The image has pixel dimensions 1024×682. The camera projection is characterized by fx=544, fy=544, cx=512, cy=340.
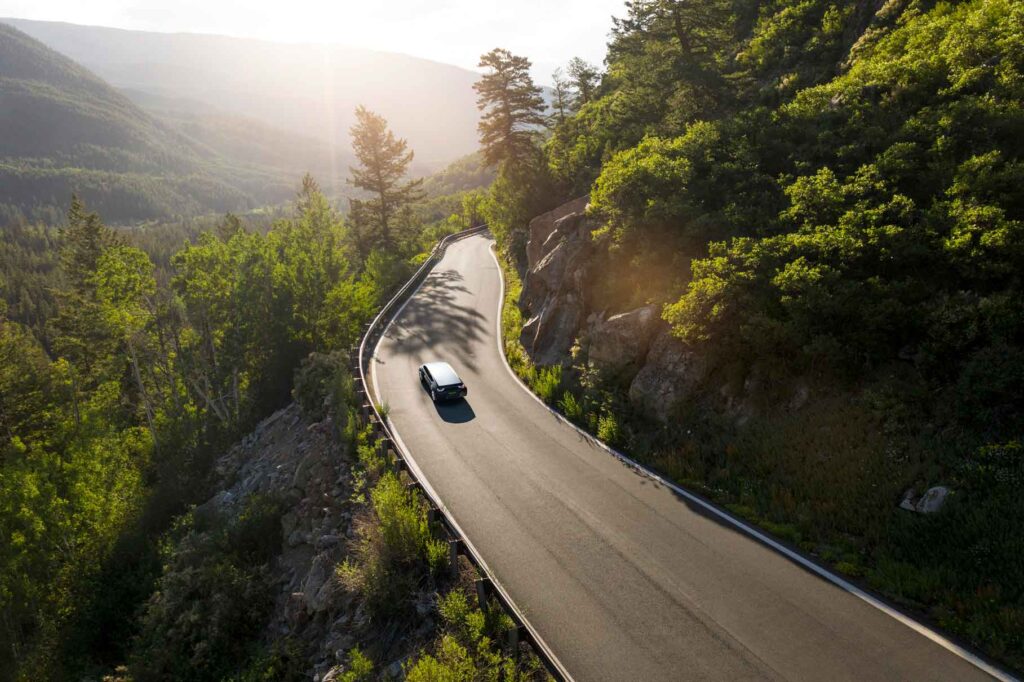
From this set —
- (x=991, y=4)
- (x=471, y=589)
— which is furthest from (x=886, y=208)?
(x=471, y=589)

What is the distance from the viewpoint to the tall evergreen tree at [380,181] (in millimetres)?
53634

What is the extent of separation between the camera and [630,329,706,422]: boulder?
Answer: 17000mm

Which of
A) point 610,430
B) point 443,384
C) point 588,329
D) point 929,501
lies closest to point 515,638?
point 929,501

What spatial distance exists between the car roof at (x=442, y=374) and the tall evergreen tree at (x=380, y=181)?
3317cm

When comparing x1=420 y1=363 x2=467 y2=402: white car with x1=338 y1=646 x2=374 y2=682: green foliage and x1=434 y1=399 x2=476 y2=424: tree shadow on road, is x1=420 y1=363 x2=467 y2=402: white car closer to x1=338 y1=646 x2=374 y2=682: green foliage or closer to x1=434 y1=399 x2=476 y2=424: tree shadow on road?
x1=434 y1=399 x2=476 y2=424: tree shadow on road

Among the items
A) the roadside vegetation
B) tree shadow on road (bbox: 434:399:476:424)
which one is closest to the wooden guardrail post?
the roadside vegetation

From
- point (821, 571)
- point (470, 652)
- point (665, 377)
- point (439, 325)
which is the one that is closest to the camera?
point (470, 652)

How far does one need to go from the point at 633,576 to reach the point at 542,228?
24.4 metres

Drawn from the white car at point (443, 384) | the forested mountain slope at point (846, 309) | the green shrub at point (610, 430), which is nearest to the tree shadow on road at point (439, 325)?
the white car at point (443, 384)

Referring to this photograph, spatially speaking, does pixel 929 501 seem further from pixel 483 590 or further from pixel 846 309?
pixel 483 590

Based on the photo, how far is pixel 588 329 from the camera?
75.0ft

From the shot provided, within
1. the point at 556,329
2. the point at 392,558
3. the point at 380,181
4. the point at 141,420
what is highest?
the point at 380,181

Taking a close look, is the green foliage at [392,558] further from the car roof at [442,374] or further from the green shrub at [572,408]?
the car roof at [442,374]

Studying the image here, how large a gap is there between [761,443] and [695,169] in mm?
12633
